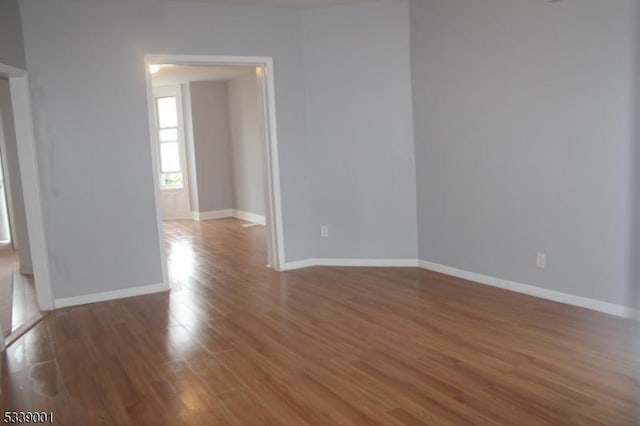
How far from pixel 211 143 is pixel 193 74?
1497 millimetres

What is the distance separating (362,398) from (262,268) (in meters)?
3.20

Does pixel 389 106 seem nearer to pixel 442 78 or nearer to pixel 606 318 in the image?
pixel 442 78

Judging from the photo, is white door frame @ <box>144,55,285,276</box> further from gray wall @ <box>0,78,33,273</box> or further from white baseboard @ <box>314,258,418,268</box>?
gray wall @ <box>0,78,33,273</box>

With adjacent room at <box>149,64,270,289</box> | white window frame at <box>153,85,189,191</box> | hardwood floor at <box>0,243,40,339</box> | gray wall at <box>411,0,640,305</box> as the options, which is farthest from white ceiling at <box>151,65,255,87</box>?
gray wall at <box>411,0,640,305</box>

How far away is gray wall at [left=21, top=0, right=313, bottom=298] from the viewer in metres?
4.54

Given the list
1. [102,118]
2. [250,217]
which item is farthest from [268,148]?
[250,217]

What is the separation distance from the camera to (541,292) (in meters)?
4.35

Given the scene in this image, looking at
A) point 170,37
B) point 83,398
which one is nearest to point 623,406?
point 83,398

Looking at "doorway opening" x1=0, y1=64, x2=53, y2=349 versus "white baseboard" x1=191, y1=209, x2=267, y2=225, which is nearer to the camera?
"doorway opening" x1=0, y1=64, x2=53, y2=349

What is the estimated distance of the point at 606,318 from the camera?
3.79 meters

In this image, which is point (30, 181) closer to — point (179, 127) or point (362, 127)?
point (362, 127)

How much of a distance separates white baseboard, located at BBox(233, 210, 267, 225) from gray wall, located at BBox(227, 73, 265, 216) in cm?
6

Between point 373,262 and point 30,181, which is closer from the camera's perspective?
point 30,181

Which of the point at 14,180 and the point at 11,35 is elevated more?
the point at 11,35
